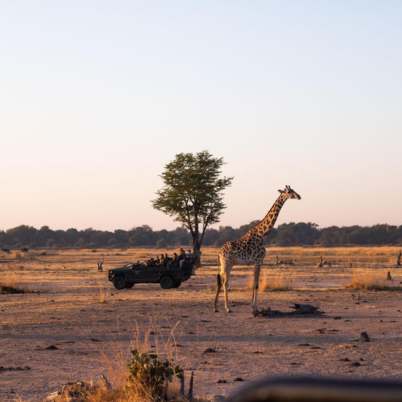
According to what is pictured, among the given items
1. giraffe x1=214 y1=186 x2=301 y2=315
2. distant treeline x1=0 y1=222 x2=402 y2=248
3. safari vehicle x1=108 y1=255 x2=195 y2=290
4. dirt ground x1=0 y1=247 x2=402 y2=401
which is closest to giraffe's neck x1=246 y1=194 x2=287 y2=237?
giraffe x1=214 y1=186 x2=301 y2=315

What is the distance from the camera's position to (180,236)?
625 feet

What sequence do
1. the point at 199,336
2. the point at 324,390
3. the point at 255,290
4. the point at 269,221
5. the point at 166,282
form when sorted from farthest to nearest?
the point at 166,282, the point at 269,221, the point at 255,290, the point at 199,336, the point at 324,390

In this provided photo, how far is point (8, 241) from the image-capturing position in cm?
18150

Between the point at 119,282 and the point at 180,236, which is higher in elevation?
the point at 180,236

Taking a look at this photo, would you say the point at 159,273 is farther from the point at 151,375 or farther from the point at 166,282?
the point at 151,375

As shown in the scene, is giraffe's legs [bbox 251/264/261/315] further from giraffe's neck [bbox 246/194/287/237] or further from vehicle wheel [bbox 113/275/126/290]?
vehicle wheel [bbox 113/275/126/290]

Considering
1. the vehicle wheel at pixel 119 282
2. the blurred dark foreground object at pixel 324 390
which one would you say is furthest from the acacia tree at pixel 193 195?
the blurred dark foreground object at pixel 324 390

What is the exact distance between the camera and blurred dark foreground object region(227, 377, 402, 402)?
82 centimetres

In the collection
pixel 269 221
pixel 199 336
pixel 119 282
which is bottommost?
pixel 199 336

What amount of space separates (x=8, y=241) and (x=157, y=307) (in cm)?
15920

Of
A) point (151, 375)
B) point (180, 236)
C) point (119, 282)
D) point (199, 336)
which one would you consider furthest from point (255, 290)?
point (180, 236)

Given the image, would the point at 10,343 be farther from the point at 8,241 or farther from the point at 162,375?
the point at 8,241

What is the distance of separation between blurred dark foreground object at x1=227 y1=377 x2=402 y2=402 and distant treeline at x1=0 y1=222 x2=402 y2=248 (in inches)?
6264

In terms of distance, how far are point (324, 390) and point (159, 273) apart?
3488 centimetres
